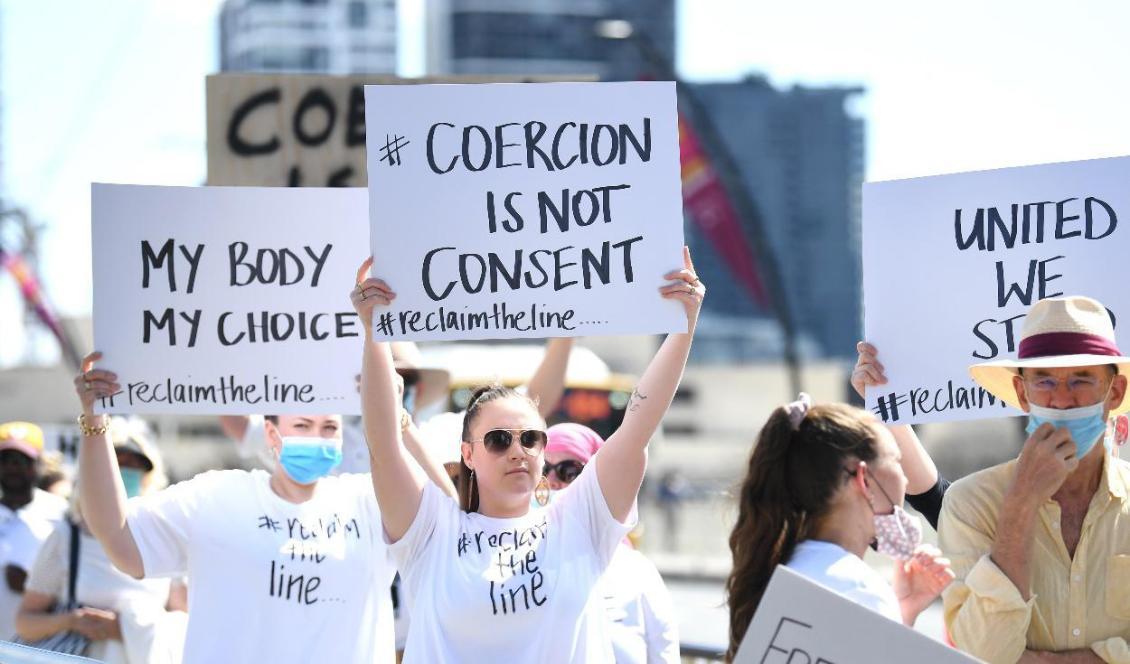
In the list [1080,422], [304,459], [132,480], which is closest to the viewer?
[1080,422]

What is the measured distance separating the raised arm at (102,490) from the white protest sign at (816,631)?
223 centimetres

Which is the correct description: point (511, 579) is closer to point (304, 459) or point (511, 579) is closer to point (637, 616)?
point (637, 616)

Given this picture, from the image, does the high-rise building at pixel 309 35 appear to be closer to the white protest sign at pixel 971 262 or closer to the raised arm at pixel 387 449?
the white protest sign at pixel 971 262

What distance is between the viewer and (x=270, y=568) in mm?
4547

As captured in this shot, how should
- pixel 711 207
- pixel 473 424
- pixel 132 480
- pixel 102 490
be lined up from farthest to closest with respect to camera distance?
pixel 711 207 → pixel 132 480 → pixel 102 490 → pixel 473 424

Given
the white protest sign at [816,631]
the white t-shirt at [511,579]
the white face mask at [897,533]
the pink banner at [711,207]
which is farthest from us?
the pink banner at [711,207]

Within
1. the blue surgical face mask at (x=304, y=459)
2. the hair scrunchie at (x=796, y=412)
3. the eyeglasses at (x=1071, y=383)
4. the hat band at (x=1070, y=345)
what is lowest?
the blue surgical face mask at (x=304, y=459)

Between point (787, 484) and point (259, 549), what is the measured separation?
1.79 m

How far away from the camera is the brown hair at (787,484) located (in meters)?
3.38

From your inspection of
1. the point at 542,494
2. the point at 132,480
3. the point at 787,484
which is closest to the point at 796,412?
the point at 787,484

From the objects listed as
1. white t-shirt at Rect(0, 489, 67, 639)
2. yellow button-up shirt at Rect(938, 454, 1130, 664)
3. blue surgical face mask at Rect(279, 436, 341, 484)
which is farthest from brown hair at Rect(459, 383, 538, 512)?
white t-shirt at Rect(0, 489, 67, 639)

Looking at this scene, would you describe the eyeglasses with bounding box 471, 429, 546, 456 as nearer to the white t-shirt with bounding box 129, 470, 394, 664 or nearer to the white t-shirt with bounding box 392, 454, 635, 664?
the white t-shirt with bounding box 392, 454, 635, 664

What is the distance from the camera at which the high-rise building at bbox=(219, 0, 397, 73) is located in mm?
113750

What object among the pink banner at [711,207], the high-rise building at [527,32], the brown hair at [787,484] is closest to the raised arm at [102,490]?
the brown hair at [787,484]
